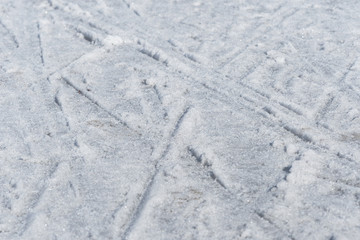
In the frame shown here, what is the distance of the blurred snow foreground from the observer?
201 cm

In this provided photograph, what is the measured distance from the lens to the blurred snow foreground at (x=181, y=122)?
6.61 feet

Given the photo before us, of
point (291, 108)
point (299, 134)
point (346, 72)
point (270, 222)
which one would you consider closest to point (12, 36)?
point (291, 108)

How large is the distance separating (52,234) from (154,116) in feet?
3.07

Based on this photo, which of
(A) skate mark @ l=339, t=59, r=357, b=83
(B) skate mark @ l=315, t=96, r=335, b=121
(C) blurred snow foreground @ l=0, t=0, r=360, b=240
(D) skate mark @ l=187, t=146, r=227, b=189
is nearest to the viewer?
(C) blurred snow foreground @ l=0, t=0, r=360, b=240

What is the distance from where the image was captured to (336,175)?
87.0 inches

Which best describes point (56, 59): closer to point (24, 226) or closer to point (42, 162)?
point (42, 162)

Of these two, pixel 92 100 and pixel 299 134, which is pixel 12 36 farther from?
pixel 299 134

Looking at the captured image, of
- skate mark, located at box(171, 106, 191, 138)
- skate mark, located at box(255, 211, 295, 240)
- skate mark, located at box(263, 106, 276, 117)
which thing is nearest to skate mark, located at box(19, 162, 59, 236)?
skate mark, located at box(171, 106, 191, 138)

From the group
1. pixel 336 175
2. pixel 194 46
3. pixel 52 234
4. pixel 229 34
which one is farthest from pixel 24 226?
pixel 229 34

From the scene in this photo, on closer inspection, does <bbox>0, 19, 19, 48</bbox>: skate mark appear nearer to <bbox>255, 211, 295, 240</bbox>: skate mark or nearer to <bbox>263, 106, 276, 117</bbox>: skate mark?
<bbox>263, 106, 276, 117</bbox>: skate mark

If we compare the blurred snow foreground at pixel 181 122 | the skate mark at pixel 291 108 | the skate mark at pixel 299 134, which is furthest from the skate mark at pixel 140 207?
the skate mark at pixel 291 108

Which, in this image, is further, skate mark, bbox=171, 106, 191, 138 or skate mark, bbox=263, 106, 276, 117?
skate mark, bbox=263, 106, 276, 117

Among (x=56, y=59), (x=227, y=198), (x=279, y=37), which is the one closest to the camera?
(x=227, y=198)

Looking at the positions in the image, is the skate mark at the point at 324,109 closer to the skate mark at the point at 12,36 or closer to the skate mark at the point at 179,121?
the skate mark at the point at 179,121
